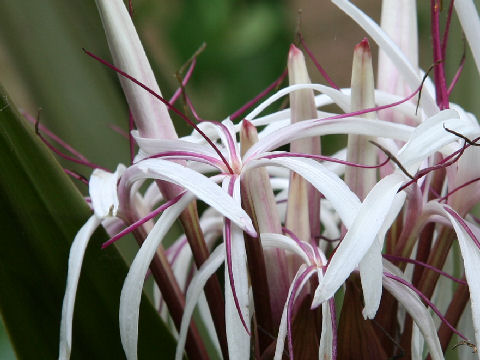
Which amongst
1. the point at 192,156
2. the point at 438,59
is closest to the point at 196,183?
the point at 192,156

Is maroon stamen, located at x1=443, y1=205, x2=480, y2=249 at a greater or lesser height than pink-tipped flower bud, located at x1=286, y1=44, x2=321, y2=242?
lesser

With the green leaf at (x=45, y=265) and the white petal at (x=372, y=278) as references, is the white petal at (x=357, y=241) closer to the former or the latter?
the white petal at (x=372, y=278)

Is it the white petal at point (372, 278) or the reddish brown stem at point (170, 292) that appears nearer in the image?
the white petal at point (372, 278)

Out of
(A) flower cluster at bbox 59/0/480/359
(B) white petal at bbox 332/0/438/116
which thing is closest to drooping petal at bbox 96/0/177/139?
(A) flower cluster at bbox 59/0/480/359

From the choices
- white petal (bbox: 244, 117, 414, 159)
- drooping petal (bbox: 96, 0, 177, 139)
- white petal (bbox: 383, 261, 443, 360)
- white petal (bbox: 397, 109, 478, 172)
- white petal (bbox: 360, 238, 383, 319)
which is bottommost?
white petal (bbox: 383, 261, 443, 360)

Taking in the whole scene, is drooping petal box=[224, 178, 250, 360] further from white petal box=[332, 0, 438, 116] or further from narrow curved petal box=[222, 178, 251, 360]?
white petal box=[332, 0, 438, 116]

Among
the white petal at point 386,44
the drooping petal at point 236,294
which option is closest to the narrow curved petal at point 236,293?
the drooping petal at point 236,294
